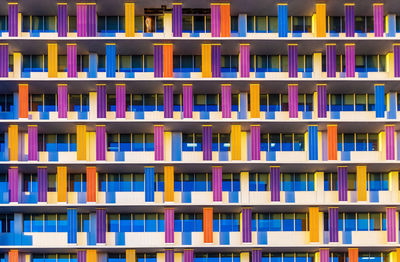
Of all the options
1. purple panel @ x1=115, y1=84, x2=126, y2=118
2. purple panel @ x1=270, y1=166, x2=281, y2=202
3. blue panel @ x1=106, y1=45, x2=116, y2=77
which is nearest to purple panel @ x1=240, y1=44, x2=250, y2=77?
purple panel @ x1=270, y1=166, x2=281, y2=202

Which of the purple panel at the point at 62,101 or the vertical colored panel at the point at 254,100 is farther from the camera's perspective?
the vertical colored panel at the point at 254,100

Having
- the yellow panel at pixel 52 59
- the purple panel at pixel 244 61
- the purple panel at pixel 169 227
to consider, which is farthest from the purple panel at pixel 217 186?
the yellow panel at pixel 52 59

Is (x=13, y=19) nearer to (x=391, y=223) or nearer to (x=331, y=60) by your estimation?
(x=331, y=60)

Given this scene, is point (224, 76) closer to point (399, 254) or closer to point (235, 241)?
point (235, 241)

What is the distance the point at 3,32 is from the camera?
184ft

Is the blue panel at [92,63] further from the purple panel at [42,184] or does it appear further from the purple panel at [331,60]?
the purple panel at [331,60]

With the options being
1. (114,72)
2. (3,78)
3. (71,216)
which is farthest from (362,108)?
(3,78)

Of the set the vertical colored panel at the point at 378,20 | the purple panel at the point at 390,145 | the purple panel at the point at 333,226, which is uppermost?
the vertical colored panel at the point at 378,20

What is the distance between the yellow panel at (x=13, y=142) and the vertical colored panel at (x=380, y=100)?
82.9 ft

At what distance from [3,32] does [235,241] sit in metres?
22.3

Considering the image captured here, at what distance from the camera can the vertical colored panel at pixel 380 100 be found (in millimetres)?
54938

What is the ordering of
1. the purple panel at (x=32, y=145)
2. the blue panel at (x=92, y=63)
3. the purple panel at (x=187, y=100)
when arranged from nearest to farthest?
the purple panel at (x=32, y=145) < the purple panel at (x=187, y=100) < the blue panel at (x=92, y=63)

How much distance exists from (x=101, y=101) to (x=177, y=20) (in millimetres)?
7840

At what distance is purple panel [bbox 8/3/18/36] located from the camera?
54562 mm
